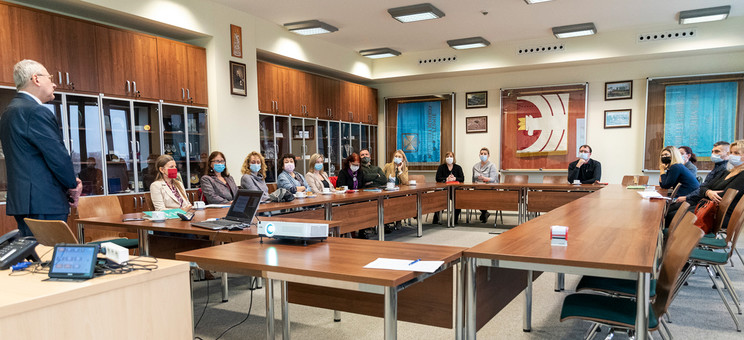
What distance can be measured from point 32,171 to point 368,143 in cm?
760

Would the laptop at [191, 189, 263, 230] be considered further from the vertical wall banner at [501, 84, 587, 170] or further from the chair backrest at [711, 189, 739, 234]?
the vertical wall banner at [501, 84, 587, 170]

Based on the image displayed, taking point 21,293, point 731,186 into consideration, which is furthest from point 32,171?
point 731,186

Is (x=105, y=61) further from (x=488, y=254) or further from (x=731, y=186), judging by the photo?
(x=731, y=186)

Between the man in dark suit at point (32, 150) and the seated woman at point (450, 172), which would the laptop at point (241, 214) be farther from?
the seated woman at point (450, 172)

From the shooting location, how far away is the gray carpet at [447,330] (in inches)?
112

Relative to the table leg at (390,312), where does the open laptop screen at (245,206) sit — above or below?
above

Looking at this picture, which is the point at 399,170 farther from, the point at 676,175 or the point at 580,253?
the point at 580,253

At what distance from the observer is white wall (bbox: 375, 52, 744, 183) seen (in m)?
7.72

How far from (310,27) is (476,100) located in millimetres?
4107

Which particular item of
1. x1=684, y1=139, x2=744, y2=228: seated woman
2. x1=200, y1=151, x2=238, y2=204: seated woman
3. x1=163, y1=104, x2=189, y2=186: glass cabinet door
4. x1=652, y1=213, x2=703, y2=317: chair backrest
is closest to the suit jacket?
x1=200, y1=151, x2=238, y2=204: seated woman

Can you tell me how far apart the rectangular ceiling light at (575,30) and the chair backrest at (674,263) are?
5838 mm

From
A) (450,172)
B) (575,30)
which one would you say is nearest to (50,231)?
(450,172)

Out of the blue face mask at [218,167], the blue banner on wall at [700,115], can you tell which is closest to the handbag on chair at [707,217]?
the blue banner on wall at [700,115]

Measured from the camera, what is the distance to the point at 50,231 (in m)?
2.52
